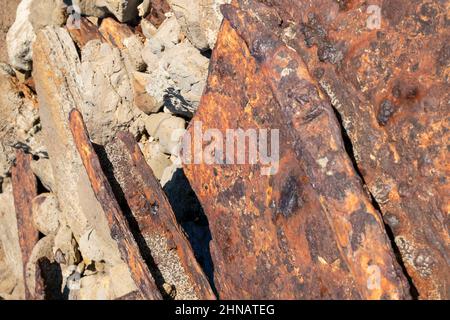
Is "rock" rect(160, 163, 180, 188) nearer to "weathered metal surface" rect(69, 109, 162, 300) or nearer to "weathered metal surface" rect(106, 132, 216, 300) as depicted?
"weathered metal surface" rect(106, 132, 216, 300)

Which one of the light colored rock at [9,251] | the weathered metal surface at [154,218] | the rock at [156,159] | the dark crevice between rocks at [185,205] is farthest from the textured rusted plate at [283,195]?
the light colored rock at [9,251]

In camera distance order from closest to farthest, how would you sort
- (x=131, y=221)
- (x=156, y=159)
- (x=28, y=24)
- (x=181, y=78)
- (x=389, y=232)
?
(x=389, y=232)
(x=131, y=221)
(x=181, y=78)
(x=156, y=159)
(x=28, y=24)

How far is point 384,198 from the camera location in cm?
228

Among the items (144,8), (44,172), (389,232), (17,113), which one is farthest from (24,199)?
(389,232)

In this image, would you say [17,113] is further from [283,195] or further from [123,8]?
[283,195]

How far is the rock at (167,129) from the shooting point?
12.6 feet

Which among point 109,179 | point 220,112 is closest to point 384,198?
point 220,112

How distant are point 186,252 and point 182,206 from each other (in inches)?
41.7

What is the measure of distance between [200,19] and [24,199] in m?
2.44

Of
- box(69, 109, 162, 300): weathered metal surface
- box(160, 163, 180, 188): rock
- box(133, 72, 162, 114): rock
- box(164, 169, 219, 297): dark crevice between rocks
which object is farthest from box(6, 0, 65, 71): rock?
box(69, 109, 162, 300): weathered metal surface

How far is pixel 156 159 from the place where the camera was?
398cm

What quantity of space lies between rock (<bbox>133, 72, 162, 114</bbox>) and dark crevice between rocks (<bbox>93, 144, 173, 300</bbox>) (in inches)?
34.2

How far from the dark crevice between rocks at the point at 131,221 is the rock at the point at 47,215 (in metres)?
1.70
